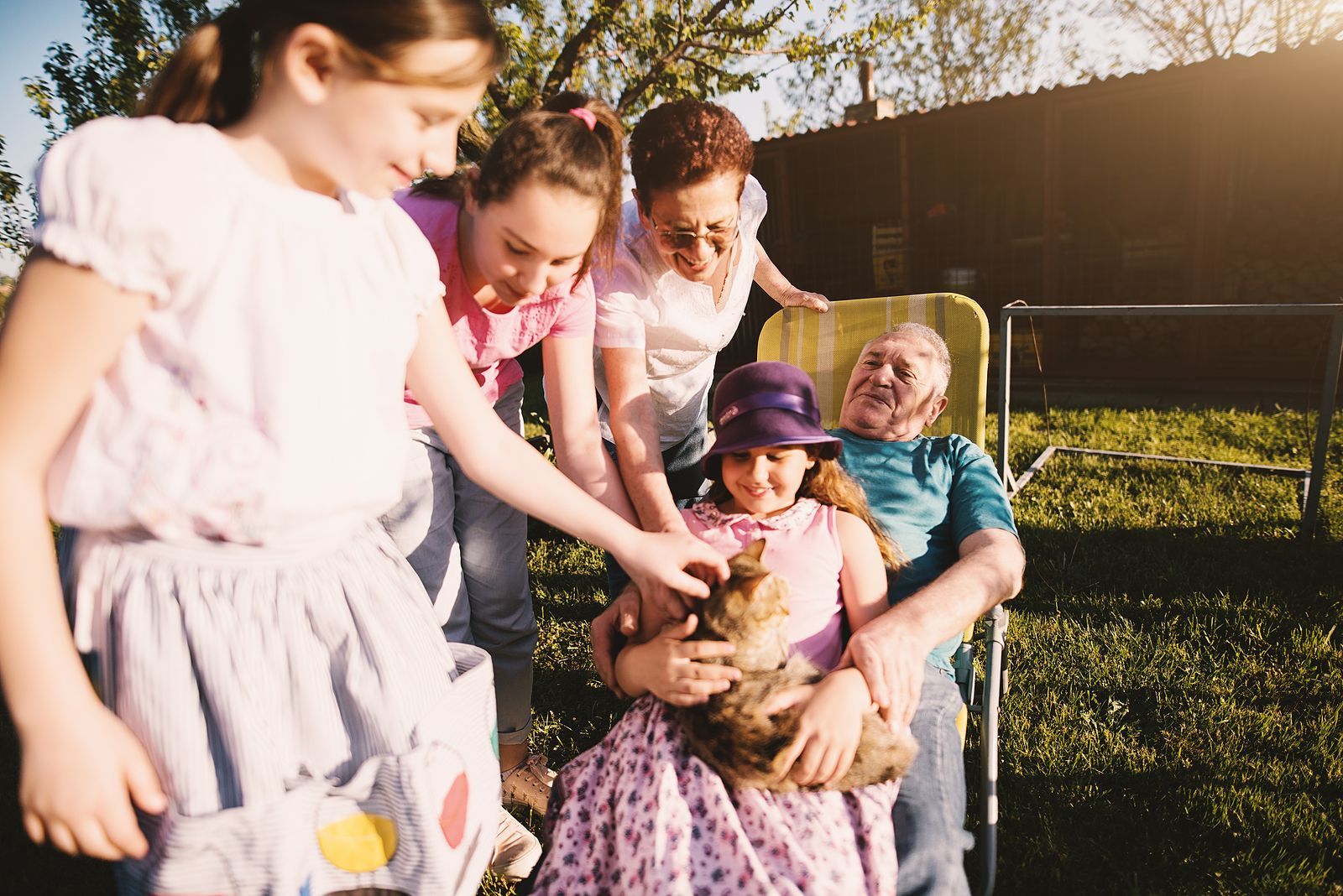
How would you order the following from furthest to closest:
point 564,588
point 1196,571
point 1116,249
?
point 1116,249
point 564,588
point 1196,571

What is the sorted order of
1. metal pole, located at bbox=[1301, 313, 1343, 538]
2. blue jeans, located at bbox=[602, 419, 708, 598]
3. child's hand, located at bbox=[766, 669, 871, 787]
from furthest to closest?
1. metal pole, located at bbox=[1301, 313, 1343, 538]
2. blue jeans, located at bbox=[602, 419, 708, 598]
3. child's hand, located at bbox=[766, 669, 871, 787]

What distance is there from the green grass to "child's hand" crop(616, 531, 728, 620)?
1364 millimetres

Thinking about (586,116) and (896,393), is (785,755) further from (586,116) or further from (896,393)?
(896,393)

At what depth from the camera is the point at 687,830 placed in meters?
1.59

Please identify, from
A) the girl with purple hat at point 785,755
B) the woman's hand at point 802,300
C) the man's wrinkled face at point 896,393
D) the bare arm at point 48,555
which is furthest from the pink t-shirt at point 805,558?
the woman's hand at point 802,300

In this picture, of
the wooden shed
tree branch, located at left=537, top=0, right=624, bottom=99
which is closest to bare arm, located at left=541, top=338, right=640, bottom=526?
tree branch, located at left=537, top=0, right=624, bottom=99

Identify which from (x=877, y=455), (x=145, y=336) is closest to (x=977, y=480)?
(x=877, y=455)

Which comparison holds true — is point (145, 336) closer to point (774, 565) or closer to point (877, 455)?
point (774, 565)

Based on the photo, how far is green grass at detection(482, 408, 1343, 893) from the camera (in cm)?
241

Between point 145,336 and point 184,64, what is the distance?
0.46m

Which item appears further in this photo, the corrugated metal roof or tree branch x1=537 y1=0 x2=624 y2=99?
tree branch x1=537 y1=0 x2=624 y2=99

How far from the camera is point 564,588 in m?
4.43

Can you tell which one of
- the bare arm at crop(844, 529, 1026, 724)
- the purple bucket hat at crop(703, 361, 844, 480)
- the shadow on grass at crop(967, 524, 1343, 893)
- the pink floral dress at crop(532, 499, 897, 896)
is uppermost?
the purple bucket hat at crop(703, 361, 844, 480)

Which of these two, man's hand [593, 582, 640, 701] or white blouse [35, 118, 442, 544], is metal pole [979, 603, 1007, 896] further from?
white blouse [35, 118, 442, 544]
